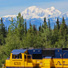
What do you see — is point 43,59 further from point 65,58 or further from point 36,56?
point 65,58

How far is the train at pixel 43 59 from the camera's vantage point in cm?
2052

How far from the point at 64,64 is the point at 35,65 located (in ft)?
10.7

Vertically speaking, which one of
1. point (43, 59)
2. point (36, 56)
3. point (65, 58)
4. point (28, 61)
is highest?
point (36, 56)

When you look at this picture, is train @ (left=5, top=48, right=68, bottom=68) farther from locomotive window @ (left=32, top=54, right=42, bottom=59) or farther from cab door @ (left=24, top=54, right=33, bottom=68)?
locomotive window @ (left=32, top=54, right=42, bottom=59)

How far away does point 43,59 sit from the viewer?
20.9 meters

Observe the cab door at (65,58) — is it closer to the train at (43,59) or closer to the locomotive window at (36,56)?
the train at (43,59)

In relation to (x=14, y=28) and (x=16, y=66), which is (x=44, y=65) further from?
(x=14, y=28)

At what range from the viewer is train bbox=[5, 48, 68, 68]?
20.5 metres

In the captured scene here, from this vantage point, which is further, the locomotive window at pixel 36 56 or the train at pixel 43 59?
the locomotive window at pixel 36 56

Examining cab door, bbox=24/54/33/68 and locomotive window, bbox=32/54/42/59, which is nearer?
cab door, bbox=24/54/33/68

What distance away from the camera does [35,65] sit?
69.7 feet

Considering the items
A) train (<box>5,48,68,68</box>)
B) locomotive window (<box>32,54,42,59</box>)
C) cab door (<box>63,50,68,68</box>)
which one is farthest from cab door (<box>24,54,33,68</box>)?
cab door (<box>63,50,68,68</box>)

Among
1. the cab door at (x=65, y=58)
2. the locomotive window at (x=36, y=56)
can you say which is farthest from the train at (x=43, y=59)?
the locomotive window at (x=36, y=56)

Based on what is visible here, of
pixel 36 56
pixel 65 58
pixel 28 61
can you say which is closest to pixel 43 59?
pixel 36 56
